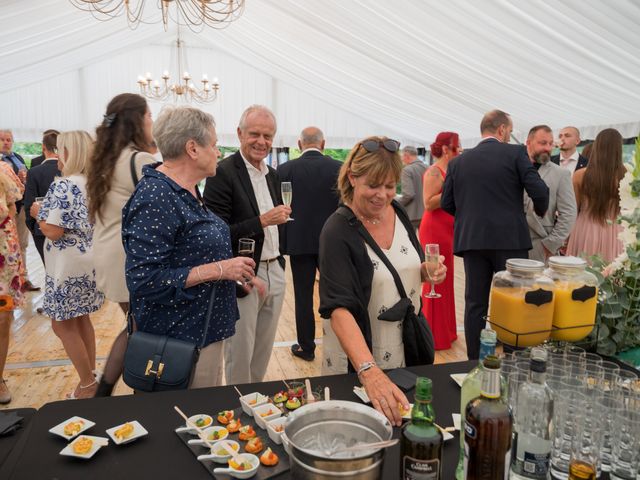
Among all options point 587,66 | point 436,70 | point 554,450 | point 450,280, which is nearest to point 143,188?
point 554,450

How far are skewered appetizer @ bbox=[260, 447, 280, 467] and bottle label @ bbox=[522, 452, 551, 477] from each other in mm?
505

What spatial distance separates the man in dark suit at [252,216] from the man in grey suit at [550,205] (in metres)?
2.00

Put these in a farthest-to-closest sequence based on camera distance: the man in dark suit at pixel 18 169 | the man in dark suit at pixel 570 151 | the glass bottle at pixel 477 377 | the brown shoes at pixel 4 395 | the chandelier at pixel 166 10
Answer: the man in dark suit at pixel 18 169
the man in dark suit at pixel 570 151
the chandelier at pixel 166 10
the brown shoes at pixel 4 395
the glass bottle at pixel 477 377

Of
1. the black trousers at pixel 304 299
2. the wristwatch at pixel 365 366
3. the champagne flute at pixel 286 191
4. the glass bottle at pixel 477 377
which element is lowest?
the black trousers at pixel 304 299

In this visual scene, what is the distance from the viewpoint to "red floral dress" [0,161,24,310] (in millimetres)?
2686

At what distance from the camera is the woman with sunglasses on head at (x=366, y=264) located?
152cm

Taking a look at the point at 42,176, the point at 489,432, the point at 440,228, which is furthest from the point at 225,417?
the point at 42,176

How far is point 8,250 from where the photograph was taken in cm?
269

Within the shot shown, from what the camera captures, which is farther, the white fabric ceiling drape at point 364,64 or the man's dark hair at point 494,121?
the white fabric ceiling drape at point 364,64

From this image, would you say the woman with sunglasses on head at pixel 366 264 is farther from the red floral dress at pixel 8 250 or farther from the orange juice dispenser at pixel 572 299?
the red floral dress at pixel 8 250

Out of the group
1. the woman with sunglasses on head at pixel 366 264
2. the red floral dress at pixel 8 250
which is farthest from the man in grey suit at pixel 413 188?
the red floral dress at pixel 8 250

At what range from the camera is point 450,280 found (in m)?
3.82

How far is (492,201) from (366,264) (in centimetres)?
181

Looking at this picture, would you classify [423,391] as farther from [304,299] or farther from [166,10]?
[166,10]
